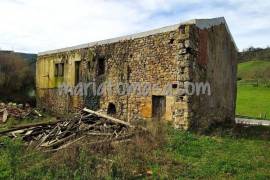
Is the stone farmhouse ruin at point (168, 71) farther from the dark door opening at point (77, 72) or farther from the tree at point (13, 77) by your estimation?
the tree at point (13, 77)

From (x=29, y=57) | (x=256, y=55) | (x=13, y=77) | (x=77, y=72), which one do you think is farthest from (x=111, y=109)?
(x=256, y=55)

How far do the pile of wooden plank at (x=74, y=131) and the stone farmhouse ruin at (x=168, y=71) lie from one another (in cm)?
209

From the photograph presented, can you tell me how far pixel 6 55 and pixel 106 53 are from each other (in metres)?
14.5

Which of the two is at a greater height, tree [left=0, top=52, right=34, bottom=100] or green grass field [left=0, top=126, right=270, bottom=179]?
tree [left=0, top=52, right=34, bottom=100]

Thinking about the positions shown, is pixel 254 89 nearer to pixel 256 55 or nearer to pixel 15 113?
pixel 256 55

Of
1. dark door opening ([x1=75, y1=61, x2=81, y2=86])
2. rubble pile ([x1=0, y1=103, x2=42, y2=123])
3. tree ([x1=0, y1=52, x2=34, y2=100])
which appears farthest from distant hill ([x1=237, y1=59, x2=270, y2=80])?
rubble pile ([x1=0, y1=103, x2=42, y2=123])

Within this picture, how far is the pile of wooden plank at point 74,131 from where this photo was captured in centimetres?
1122

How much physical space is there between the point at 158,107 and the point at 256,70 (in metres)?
35.2

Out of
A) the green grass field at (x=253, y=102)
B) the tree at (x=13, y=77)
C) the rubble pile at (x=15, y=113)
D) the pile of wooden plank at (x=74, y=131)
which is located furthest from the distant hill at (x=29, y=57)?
the green grass field at (x=253, y=102)

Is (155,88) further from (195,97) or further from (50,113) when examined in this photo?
(50,113)

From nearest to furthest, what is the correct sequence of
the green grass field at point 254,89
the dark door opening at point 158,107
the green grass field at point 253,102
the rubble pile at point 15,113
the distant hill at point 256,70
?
1. the dark door opening at point 158,107
2. the rubble pile at point 15,113
3. the green grass field at point 253,102
4. the green grass field at point 254,89
5. the distant hill at point 256,70

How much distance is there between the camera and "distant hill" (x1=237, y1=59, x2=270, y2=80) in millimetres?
46188

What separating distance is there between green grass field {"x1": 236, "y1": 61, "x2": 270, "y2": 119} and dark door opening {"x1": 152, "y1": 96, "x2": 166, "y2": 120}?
18104mm

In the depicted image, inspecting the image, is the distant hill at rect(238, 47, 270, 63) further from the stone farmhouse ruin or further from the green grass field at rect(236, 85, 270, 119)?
the stone farmhouse ruin
